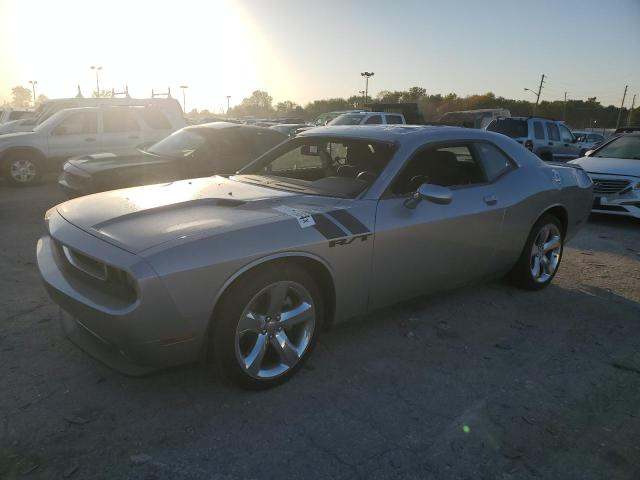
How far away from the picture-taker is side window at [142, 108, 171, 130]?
1086cm

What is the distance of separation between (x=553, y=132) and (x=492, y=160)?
438 inches

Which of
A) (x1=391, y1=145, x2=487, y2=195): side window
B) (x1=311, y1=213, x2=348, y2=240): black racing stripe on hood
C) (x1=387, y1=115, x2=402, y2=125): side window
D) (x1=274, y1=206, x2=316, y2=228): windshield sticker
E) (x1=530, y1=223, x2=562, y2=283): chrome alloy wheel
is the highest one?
(x1=387, y1=115, x2=402, y2=125): side window

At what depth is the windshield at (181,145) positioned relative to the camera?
7.39 metres

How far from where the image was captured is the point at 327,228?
3.03 meters

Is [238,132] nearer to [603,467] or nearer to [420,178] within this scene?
[420,178]

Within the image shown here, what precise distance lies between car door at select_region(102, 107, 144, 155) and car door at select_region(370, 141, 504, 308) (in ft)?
27.6

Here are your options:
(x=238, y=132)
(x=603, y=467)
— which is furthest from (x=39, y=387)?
(x=238, y=132)

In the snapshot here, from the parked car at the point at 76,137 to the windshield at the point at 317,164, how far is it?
689cm

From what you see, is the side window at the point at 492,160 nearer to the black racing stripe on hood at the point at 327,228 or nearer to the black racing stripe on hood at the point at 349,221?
the black racing stripe on hood at the point at 349,221

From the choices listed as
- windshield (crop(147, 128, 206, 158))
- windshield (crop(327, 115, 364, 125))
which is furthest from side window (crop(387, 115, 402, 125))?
windshield (crop(147, 128, 206, 158))

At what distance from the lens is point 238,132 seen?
772 centimetres

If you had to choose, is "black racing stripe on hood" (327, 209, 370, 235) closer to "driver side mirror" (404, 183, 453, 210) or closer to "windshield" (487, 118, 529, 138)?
"driver side mirror" (404, 183, 453, 210)

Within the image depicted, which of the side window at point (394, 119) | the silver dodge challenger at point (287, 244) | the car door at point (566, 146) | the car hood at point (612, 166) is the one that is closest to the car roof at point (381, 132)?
the silver dodge challenger at point (287, 244)

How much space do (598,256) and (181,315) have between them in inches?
214
